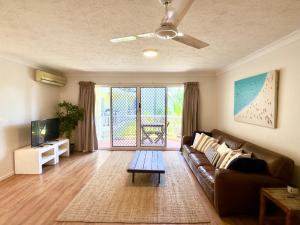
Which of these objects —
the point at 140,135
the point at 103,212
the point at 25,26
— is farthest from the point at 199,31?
the point at 140,135

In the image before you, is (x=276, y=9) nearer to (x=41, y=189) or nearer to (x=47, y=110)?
(x=41, y=189)

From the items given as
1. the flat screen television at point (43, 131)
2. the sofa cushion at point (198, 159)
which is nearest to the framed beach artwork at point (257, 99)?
the sofa cushion at point (198, 159)

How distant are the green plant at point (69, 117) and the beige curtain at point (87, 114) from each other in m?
0.21

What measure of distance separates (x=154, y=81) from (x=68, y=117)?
2.53 metres

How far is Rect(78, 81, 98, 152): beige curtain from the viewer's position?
227 inches

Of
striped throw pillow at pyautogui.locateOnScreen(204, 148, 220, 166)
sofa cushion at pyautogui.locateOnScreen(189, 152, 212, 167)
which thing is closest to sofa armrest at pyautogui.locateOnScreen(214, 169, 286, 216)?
striped throw pillow at pyautogui.locateOnScreen(204, 148, 220, 166)

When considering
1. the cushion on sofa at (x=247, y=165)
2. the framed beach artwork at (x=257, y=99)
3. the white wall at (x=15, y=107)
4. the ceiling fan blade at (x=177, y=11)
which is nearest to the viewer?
the ceiling fan blade at (x=177, y=11)

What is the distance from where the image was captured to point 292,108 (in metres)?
2.68

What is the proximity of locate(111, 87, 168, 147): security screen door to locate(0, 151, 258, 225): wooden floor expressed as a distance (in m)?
1.61

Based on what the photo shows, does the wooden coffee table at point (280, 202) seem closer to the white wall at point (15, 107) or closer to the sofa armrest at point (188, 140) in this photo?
the sofa armrest at point (188, 140)

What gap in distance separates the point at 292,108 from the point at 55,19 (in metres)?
3.05

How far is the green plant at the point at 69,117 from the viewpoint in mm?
5291

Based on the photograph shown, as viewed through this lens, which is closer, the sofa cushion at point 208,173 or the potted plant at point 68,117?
the sofa cushion at point 208,173

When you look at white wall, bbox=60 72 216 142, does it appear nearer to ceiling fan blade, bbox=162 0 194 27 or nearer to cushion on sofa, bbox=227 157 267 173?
cushion on sofa, bbox=227 157 267 173
